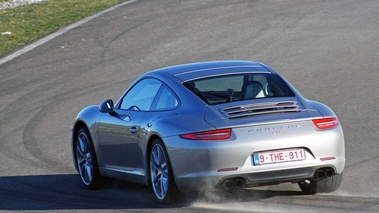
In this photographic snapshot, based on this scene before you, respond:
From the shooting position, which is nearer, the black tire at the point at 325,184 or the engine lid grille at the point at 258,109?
the engine lid grille at the point at 258,109

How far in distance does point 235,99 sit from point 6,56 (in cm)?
1294

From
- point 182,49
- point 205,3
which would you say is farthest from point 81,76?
point 205,3

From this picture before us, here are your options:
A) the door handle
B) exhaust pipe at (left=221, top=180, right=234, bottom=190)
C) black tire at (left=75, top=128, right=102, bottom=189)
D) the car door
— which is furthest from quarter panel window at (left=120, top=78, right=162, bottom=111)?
exhaust pipe at (left=221, top=180, right=234, bottom=190)

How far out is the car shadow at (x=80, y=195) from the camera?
990 cm

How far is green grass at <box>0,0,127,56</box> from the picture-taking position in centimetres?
2362

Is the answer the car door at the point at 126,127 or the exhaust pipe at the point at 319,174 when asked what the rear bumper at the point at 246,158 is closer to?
the exhaust pipe at the point at 319,174

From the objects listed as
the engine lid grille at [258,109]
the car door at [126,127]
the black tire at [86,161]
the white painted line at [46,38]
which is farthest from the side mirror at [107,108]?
the white painted line at [46,38]

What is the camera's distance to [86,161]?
11828mm

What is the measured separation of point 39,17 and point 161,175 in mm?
16666

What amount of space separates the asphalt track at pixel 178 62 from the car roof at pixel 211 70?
1189 millimetres

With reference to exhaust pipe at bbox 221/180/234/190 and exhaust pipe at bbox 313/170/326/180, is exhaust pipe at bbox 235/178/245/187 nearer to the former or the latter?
exhaust pipe at bbox 221/180/234/190

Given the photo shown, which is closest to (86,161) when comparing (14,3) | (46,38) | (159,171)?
(159,171)

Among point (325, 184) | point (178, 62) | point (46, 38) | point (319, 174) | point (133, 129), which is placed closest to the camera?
point (319, 174)

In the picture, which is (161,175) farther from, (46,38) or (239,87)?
(46,38)
